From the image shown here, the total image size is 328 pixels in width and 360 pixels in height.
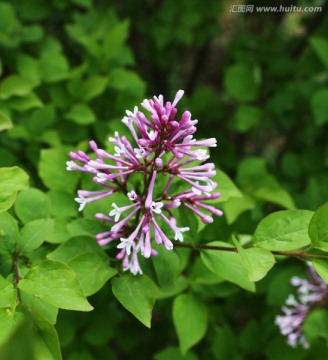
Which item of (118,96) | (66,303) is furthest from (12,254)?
(118,96)

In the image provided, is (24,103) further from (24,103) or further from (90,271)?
(90,271)

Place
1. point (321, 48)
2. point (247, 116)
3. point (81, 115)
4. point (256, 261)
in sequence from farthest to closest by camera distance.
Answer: point (247, 116) < point (321, 48) < point (81, 115) < point (256, 261)

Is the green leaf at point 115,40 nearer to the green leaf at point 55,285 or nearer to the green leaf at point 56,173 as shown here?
the green leaf at point 56,173

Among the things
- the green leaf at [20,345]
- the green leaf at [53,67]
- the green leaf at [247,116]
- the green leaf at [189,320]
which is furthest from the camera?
the green leaf at [247,116]

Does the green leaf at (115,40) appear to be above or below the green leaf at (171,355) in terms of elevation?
above

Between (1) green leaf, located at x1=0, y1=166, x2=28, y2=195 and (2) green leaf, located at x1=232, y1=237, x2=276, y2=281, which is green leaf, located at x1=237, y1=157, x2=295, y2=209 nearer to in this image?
(2) green leaf, located at x1=232, y1=237, x2=276, y2=281

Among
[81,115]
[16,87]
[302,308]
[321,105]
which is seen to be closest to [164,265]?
[302,308]

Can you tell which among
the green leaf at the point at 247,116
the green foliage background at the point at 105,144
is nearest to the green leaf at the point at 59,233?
the green foliage background at the point at 105,144
